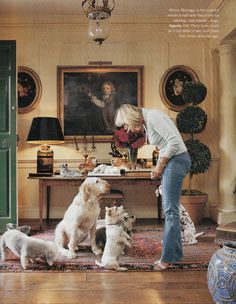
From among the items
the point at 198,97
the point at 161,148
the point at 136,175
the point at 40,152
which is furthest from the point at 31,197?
the point at 161,148

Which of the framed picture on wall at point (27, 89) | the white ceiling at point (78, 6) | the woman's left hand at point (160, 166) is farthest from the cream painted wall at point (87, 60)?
the woman's left hand at point (160, 166)

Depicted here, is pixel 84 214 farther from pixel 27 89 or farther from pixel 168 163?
pixel 27 89

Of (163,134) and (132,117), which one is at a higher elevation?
(132,117)

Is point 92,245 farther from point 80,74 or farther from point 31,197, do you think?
point 80,74

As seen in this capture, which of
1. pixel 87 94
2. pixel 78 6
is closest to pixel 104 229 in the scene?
pixel 87 94

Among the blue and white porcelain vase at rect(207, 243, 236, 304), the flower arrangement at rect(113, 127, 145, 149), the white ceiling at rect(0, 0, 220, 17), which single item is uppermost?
the white ceiling at rect(0, 0, 220, 17)

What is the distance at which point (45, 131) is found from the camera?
5.31 metres

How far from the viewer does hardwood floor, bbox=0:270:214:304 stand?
105 inches

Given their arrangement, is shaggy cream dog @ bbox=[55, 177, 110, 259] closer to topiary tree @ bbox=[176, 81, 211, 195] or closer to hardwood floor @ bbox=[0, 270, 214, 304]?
hardwood floor @ bbox=[0, 270, 214, 304]

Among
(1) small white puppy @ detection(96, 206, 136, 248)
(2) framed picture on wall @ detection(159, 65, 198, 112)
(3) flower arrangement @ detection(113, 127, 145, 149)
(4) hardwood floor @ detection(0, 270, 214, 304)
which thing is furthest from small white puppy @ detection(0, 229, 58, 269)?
(2) framed picture on wall @ detection(159, 65, 198, 112)

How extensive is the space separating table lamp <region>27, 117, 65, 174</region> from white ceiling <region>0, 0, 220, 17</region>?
141 centimetres

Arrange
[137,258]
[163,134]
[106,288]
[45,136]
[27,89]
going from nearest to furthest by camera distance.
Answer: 1. [106,288]
2. [163,134]
3. [137,258]
4. [45,136]
5. [27,89]

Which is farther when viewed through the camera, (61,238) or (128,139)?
(128,139)

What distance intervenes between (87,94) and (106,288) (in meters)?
3.38
